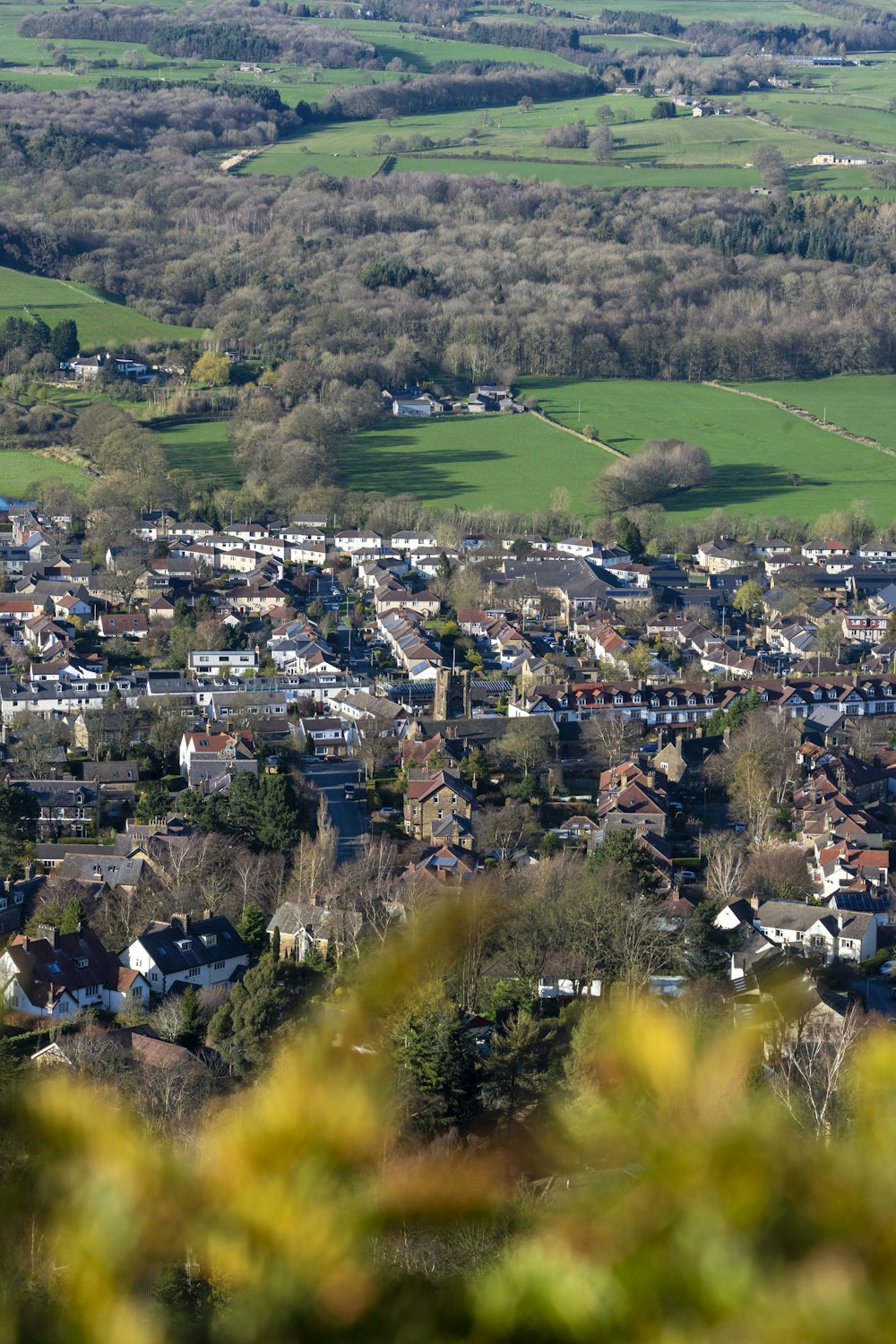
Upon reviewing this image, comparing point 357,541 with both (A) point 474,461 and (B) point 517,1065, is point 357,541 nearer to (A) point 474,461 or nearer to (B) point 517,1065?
(A) point 474,461

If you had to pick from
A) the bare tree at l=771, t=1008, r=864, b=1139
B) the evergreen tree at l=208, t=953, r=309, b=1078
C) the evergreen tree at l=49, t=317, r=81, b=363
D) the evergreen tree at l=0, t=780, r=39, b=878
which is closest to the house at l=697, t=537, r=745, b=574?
the evergreen tree at l=0, t=780, r=39, b=878

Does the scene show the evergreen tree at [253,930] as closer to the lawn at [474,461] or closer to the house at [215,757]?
the house at [215,757]

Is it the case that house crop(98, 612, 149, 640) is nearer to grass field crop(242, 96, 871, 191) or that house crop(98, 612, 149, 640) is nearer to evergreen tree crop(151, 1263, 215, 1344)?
evergreen tree crop(151, 1263, 215, 1344)

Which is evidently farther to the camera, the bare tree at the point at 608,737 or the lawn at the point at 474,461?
the lawn at the point at 474,461

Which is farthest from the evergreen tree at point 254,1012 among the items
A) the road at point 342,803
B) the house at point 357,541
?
the house at point 357,541

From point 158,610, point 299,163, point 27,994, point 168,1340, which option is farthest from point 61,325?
point 168,1340

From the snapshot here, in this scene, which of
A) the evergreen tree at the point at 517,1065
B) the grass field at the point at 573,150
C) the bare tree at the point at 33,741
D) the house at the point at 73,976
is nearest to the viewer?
the evergreen tree at the point at 517,1065

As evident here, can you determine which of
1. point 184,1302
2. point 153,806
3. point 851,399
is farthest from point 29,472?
point 184,1302

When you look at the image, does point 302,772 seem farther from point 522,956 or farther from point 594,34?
point 594,34
